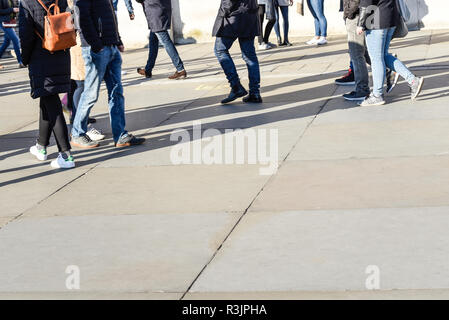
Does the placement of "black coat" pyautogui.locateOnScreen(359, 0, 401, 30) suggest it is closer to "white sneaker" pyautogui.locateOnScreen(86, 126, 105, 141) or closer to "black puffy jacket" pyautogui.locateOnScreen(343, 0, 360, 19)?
"black puffy jacket" pyautogui.locateOnScreen(343, 0, 360, 19)

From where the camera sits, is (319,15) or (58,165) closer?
(58,165)

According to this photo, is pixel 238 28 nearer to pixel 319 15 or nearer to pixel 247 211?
pixel 247 211

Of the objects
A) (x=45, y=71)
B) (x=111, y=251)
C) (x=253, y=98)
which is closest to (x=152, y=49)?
(x=253, y=98)

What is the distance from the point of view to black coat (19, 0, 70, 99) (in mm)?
7367

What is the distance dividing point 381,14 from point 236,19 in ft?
5.69

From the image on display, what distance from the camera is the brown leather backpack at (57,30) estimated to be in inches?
285

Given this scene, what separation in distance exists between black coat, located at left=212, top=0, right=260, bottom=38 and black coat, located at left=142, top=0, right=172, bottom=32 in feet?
8.63

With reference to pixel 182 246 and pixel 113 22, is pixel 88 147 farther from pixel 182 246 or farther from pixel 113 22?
pixel 182 246

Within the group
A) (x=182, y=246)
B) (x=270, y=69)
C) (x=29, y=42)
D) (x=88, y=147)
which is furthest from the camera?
(x=270, y=69)

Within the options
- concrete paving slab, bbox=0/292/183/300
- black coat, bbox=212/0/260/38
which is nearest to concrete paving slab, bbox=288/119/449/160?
black coat, bbox=212/0/260/38

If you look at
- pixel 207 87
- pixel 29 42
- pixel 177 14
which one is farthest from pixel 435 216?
pixel 177 14

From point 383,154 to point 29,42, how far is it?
3.19 meters

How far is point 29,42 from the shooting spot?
7.37 meters

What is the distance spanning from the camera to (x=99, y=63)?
810cm
